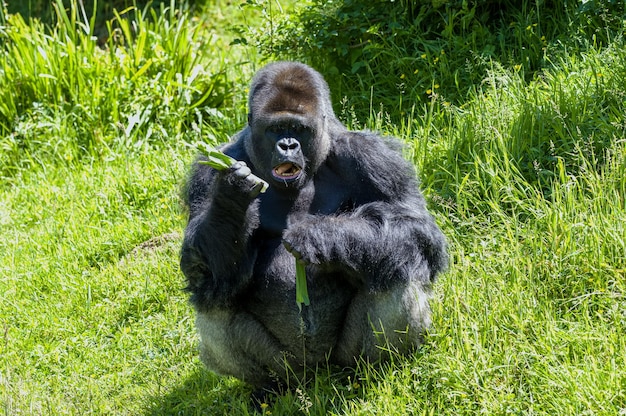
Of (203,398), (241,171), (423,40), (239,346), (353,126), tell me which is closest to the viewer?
(241,171)

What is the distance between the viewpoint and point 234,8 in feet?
30.2

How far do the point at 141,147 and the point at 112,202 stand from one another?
743 millimetres

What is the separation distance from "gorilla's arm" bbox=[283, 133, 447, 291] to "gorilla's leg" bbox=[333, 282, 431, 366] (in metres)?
0.07

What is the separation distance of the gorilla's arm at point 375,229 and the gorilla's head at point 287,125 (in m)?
0.18

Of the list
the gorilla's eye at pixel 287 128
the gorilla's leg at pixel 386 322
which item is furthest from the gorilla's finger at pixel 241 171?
the gorilla's leg at pixel 386 322

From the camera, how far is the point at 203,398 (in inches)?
174

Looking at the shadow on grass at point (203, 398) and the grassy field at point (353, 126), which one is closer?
the grassy field at point (353, 126)

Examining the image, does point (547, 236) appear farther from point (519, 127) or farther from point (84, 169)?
point (84, 169)

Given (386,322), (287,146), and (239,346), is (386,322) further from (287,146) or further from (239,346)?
(287,146)

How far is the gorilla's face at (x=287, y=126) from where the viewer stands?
3930 mm

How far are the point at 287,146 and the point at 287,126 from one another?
16 cm

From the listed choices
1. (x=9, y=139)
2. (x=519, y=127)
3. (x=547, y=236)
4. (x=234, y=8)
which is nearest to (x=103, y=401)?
(x=547, y=236)

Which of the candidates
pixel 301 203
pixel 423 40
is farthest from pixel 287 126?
pixel 423 40

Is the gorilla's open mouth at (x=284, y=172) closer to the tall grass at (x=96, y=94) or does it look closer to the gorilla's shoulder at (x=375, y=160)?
the gorilla's shoulder at (x=375, y=160)
